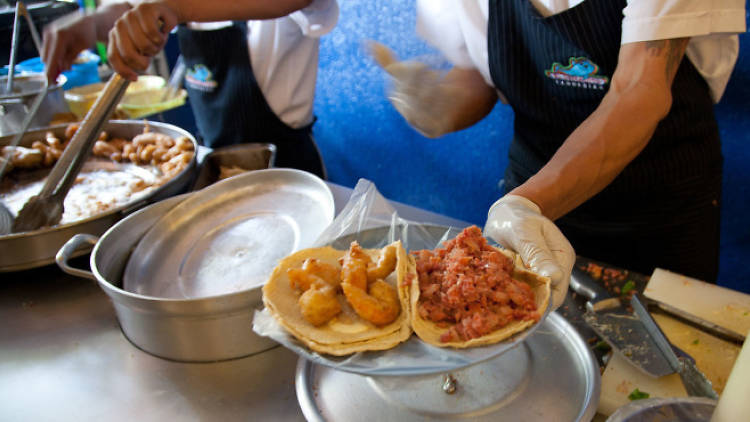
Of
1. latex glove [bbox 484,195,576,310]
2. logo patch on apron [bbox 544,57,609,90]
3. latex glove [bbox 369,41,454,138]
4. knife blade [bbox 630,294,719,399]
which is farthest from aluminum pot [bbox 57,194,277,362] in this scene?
logo patch on apron [bbox 544,57,609,90]

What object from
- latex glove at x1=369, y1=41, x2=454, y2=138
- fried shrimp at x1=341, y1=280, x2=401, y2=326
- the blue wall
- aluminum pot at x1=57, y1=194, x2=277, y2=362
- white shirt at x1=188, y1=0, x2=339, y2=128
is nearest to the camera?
fried shrimp at x1=341, y1=280, x2=401, y2=326

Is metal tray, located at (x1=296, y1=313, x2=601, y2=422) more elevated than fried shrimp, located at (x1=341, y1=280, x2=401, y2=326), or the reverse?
fried shrimp, located at (x1=341, y1=280, x2=401, y2=326)

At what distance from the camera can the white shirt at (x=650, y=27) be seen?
1203 millimetres

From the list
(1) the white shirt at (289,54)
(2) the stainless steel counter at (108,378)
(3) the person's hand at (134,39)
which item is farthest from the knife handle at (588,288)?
(3) the person's hand at (134,39)

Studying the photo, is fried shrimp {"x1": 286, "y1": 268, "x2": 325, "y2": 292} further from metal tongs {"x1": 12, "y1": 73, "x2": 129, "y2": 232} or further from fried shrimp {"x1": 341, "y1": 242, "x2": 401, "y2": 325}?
metal tongs {"x1": 12, "y1": 73, "x2": 129, "y2": 232}

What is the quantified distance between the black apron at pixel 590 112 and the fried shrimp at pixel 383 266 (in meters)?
0.89

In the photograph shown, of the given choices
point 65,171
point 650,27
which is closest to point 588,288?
point 650,27

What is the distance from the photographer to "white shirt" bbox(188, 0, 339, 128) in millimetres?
2250

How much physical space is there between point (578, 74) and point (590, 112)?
0.43 ft

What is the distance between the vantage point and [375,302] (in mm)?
960

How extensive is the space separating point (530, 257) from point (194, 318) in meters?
0.74

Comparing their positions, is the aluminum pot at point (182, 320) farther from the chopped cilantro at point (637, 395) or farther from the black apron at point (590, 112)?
the black apron at point (590, 112)

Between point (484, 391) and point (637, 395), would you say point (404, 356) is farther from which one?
point (637, 395)

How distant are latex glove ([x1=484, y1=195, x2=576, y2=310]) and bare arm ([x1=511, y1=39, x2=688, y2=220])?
0.32ft
